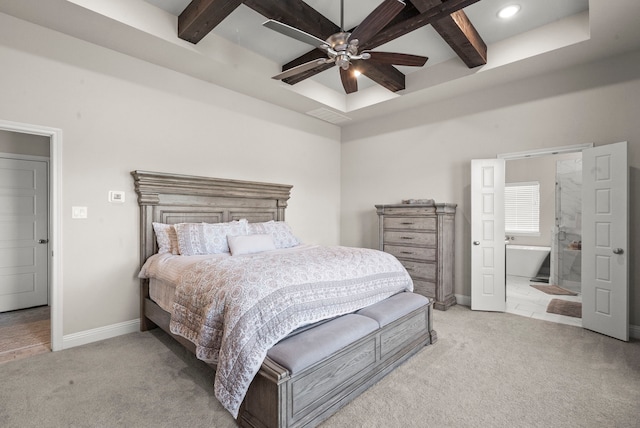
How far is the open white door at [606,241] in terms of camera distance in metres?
3.08

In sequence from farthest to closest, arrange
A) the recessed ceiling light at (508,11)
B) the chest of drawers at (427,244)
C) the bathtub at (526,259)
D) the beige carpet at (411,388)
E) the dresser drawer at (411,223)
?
1. the bathtub at (526,259)
2. the dresser drawer at (411,223)
3. the chest of drawers at (427,244)
4. the recessed ceiling light at (508,11)
5. the beige carpet at (411,388)

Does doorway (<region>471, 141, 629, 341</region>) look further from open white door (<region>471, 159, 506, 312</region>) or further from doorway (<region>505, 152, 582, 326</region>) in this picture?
doorway (<region>505, 152, 582, 326</region>)

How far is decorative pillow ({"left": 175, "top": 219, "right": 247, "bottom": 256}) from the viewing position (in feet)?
10.5

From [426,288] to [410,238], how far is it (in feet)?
2.32

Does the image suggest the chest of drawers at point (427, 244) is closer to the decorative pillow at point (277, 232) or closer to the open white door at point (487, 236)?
the open white door at point (487, 236)

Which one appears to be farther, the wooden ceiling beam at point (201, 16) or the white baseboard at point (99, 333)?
the white baseboard at point (99, 333)

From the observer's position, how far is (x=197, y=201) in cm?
380

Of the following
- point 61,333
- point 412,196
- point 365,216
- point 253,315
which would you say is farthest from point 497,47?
point 61,333

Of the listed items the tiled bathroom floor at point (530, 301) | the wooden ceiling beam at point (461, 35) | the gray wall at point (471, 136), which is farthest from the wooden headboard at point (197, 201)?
the tiled bathroom floor at point (530, 301)

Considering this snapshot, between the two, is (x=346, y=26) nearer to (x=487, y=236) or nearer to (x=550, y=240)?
(x=487, y=236)

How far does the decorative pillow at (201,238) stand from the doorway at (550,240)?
404cm

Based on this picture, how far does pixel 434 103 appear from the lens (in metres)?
4.67

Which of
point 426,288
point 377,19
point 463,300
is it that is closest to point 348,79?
point 377,19

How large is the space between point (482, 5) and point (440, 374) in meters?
3.33
